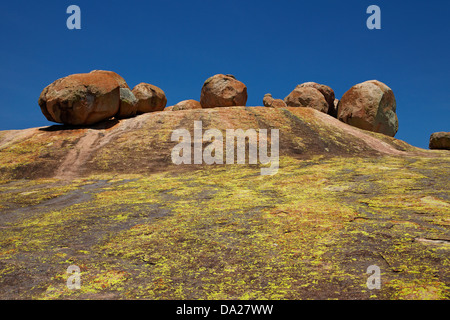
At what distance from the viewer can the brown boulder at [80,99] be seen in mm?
A: 22734

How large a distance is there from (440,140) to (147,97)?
29843 millimetres

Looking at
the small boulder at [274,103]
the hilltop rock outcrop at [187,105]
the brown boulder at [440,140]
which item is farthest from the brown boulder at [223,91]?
the brown boulder at [440,140]

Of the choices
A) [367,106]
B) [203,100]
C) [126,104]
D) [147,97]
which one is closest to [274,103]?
[203,100]

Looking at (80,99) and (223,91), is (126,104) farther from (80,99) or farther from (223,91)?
(223,91)

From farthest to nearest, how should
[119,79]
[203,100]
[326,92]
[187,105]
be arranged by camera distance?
1. [326,92]
2. [187,105]
3. [203,100]
4. [119,79]

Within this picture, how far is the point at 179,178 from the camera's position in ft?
52.3

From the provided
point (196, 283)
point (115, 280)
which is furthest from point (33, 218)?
point (196, 283)

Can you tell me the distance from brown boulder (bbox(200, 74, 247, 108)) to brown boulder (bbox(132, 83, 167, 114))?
4294 millimetres

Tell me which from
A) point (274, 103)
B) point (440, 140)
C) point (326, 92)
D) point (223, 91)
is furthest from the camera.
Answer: point (326, 92)

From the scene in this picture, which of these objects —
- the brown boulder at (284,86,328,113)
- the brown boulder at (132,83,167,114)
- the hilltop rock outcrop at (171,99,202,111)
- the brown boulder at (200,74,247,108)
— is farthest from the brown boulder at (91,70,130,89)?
the brown boulder at (284,86,328,113)

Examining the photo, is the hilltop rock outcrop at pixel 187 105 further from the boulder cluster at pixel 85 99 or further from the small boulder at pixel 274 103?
the boulder cluster at pixel 85 99

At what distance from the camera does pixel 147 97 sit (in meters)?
28.8

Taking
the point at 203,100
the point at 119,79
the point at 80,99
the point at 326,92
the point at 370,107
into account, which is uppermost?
the point at 326,92

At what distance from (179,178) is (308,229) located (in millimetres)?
10066
